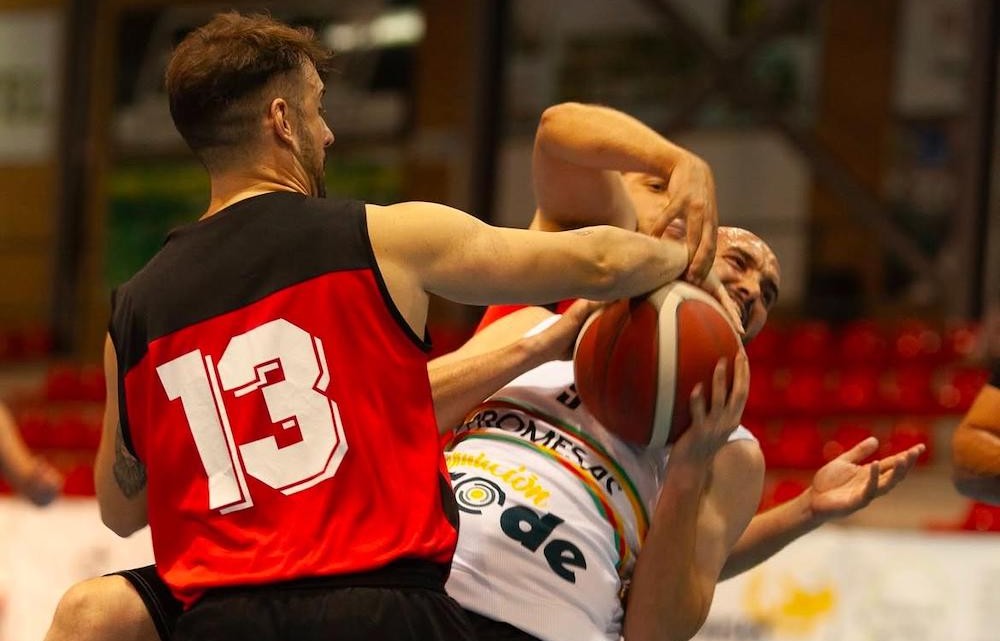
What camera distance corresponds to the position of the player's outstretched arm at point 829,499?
121 inches

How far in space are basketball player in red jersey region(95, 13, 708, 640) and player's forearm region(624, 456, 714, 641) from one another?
50 centimetres

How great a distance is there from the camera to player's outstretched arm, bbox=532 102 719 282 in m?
2.66

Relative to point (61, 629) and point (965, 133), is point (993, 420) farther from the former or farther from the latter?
point (965, 133)

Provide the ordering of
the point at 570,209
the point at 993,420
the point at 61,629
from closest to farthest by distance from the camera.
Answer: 1. the point at 61,629
2. the point at 570,209
3. the point at 993,420

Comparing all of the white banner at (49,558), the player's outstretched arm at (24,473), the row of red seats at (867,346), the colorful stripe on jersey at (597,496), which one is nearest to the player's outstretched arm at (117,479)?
the colorful stripe on jersey at (597,496)

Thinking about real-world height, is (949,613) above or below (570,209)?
below

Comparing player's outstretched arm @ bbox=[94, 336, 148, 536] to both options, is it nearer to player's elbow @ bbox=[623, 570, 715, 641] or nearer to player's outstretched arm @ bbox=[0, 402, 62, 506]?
player's elbow @ bbox=[623, 570, 715, 641]

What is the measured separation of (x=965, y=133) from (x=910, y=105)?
1652mm

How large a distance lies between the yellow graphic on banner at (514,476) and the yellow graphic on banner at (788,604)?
3.34 m

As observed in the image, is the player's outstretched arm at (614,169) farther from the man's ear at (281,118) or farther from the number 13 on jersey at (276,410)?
the number 13 on jersey at (276,410)

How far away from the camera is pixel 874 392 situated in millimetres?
9367

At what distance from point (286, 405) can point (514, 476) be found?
65 cm

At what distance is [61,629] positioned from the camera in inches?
98.9

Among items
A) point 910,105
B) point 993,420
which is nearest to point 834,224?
point 910,105
